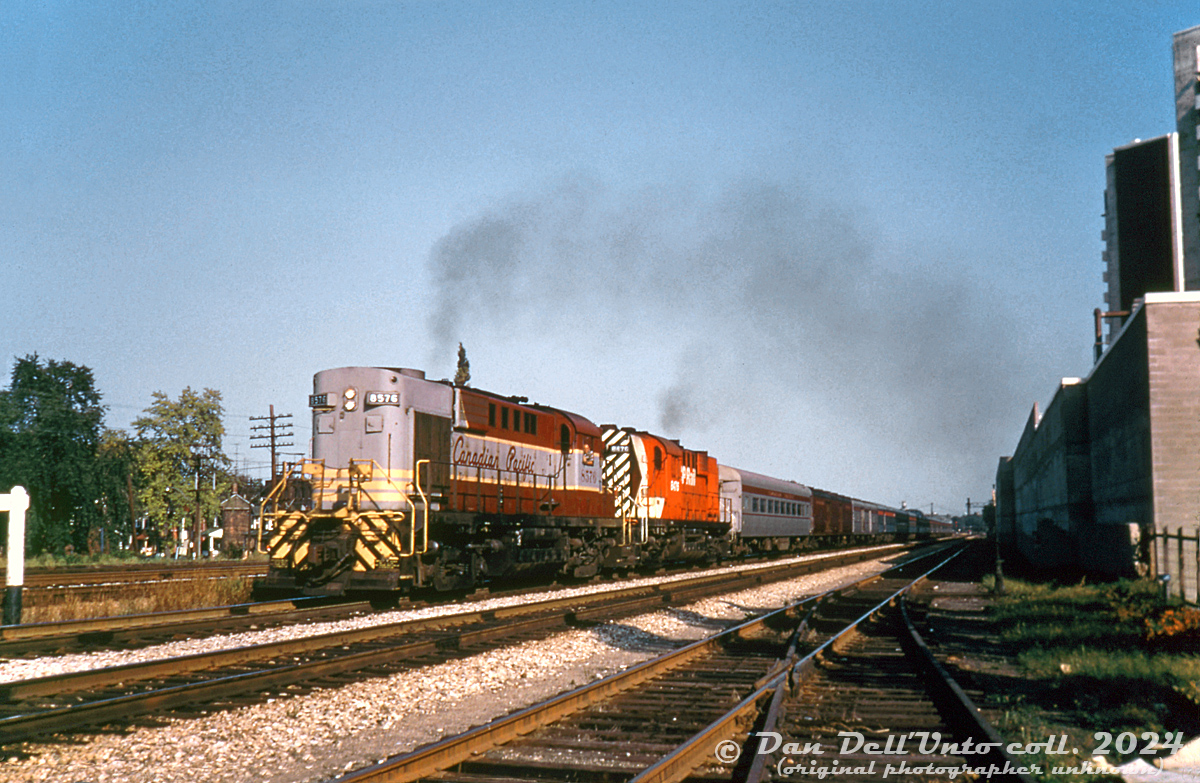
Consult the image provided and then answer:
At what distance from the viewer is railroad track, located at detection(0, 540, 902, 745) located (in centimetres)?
695

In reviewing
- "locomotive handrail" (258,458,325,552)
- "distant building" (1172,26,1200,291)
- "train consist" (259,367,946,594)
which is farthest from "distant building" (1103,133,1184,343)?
"locomotive handrail" (258,458,325,552)

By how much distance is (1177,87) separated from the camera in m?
39.5

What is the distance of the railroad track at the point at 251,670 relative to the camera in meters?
6.95

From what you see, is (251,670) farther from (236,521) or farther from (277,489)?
(236,521)

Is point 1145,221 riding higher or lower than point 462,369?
higher

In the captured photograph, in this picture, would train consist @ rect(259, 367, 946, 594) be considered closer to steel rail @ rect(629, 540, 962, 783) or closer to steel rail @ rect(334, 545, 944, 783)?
steel rail @ rect(334, 545, 944, 783)

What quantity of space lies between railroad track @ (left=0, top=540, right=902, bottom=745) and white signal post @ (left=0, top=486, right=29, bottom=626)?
4752 mm

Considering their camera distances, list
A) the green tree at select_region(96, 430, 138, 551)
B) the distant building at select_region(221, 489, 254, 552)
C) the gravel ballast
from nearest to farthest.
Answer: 1. the gravel ballast
2. the green tree at select_region(96, 430, 138, 551)
3. the distant building at select_region(221, 489, 254, 552)

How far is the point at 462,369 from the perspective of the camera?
19.8m

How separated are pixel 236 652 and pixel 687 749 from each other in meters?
5.70

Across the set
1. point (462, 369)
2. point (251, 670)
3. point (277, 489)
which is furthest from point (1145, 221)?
point (251, 670)

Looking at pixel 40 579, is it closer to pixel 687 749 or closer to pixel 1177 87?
pixel 687 749

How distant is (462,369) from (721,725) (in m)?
14.3

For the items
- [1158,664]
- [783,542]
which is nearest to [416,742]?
[1158,664]
